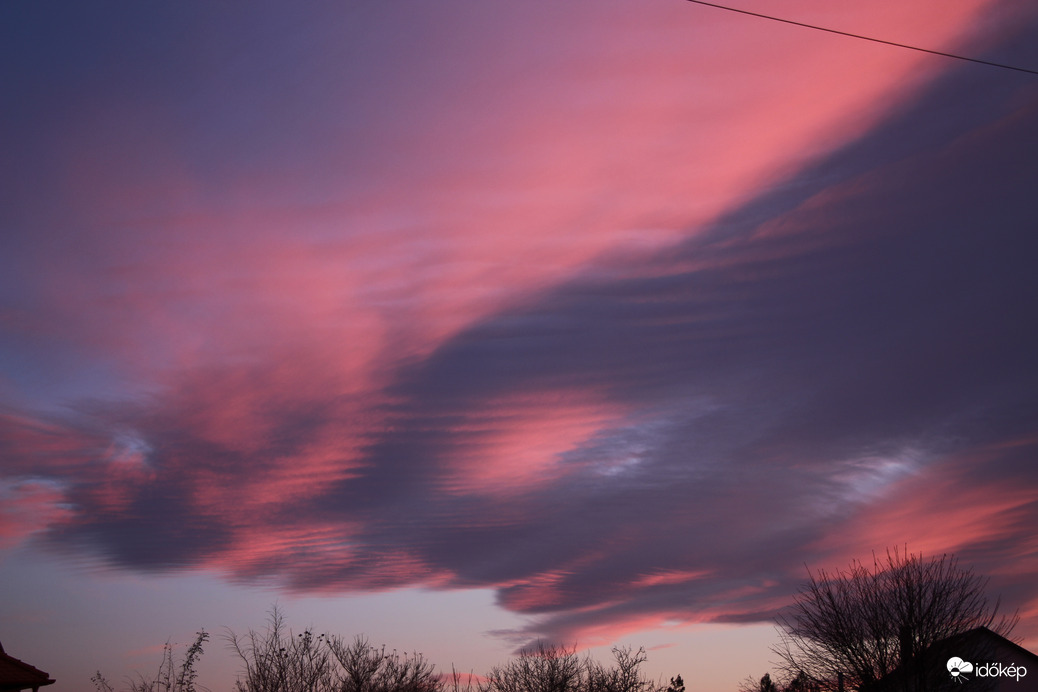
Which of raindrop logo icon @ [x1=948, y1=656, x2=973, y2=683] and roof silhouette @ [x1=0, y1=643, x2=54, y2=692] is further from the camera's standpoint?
raindrop logo icon @ [x1=948, y1=656, x2=973, y2=683]

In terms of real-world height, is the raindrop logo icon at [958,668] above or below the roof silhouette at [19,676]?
below

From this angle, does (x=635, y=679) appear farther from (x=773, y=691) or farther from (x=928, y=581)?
(x=928, y=581)

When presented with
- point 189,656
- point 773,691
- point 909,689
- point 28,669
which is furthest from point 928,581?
point 28,669

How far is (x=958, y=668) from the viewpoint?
102 ft

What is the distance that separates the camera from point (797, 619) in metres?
35.0

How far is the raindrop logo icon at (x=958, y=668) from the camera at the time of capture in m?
30.8

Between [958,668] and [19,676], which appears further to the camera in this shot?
[958,668]

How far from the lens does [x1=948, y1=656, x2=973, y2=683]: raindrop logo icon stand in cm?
3080

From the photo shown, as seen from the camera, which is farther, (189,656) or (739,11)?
(189,656)

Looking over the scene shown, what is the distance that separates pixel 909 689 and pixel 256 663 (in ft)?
89.6

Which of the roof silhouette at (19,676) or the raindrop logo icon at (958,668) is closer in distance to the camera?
the roof silhouette at (19,676)

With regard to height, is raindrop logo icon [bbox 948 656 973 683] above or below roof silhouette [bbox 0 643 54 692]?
below

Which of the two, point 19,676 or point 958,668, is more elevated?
point 19,676

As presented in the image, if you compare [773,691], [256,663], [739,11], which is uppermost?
[739,11]
